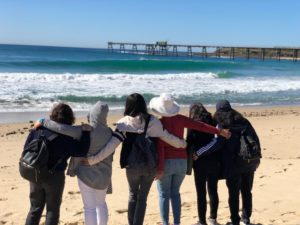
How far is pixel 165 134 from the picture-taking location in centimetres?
432

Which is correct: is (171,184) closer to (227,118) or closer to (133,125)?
(133,125)

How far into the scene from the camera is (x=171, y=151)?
4.44 meters

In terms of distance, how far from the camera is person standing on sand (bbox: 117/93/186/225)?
4.21 m

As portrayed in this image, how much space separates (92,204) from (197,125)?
3.99 ft

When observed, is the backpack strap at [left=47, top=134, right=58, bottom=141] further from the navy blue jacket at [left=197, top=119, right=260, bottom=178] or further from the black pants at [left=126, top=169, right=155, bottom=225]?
the navy blue jacket at [left=197, top=119, right=260, bottom=178]

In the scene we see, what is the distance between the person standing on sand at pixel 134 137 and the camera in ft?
13.8

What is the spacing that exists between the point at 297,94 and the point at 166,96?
2115 cm

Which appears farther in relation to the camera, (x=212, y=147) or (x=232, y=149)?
(x=232, y=149)

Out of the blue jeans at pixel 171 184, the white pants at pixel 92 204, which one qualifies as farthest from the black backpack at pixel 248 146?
the white pants at pixel 92 204

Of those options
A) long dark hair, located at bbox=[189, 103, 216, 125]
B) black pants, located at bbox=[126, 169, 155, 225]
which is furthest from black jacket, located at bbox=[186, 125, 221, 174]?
black pants, located at bbox=[126, 169, 155, 225]

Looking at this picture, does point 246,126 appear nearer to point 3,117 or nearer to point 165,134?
point 165,134

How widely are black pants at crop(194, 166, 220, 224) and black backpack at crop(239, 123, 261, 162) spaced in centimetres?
31

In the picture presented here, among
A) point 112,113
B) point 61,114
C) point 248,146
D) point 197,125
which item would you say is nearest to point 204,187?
point 248,146

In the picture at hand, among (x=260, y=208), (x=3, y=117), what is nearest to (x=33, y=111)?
(x=3, y=117)
